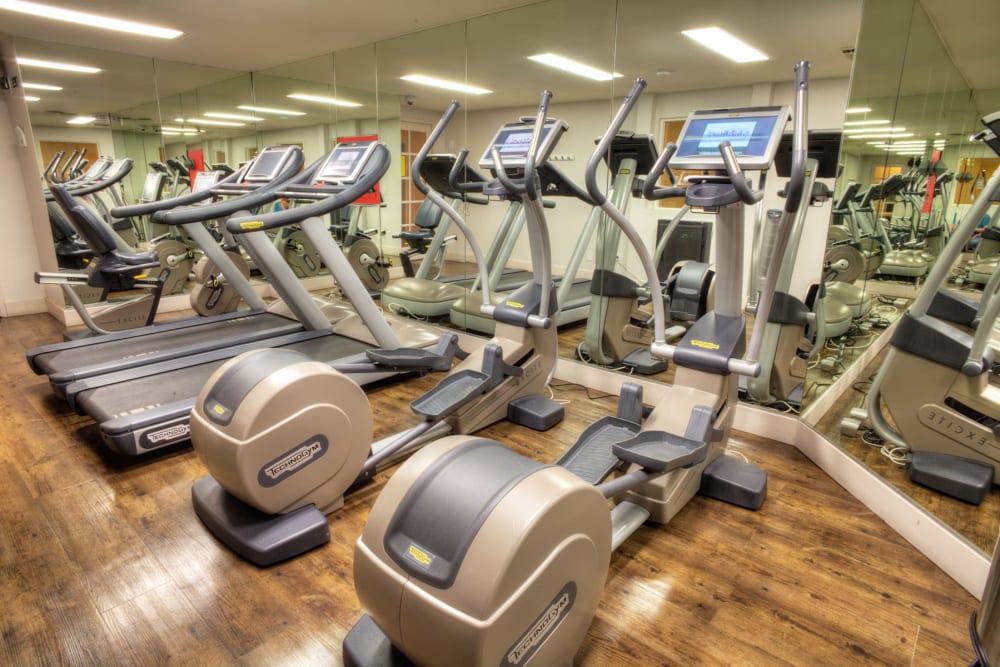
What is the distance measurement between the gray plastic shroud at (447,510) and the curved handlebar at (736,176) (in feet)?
4.18

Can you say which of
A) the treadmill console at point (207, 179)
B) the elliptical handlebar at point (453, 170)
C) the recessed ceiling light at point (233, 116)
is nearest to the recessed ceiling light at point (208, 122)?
the recessed ceiling light at point (233, 116)

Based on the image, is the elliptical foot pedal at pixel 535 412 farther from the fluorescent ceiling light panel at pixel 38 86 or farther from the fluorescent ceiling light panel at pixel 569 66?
the fluorescent ceiling light panel at pixel 38 86

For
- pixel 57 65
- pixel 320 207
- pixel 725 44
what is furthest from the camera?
pixel 57 65

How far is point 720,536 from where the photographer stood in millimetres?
2141

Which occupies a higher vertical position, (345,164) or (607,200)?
(345,164)

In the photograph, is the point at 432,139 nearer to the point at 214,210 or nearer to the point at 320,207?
the point at 320,207

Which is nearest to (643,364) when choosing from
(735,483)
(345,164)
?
(735,483)

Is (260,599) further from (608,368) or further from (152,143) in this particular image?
(152,143)

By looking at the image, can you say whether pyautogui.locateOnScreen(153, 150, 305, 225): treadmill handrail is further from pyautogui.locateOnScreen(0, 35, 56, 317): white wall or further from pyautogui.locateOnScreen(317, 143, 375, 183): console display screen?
pyautogui.locateOnScreen(0, 35, 56, 317): white wall

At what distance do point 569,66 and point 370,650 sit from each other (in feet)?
14.9

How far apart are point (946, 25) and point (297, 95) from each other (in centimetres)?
615

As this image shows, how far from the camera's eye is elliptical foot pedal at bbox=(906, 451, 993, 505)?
2279 millimetres

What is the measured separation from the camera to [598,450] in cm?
228

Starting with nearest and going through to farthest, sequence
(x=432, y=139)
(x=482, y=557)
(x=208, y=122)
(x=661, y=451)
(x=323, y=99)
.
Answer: (x=482, y=557), (x=661, y=451), (x=432, y=139), (x=323, y=99), (x=208, y=122)
